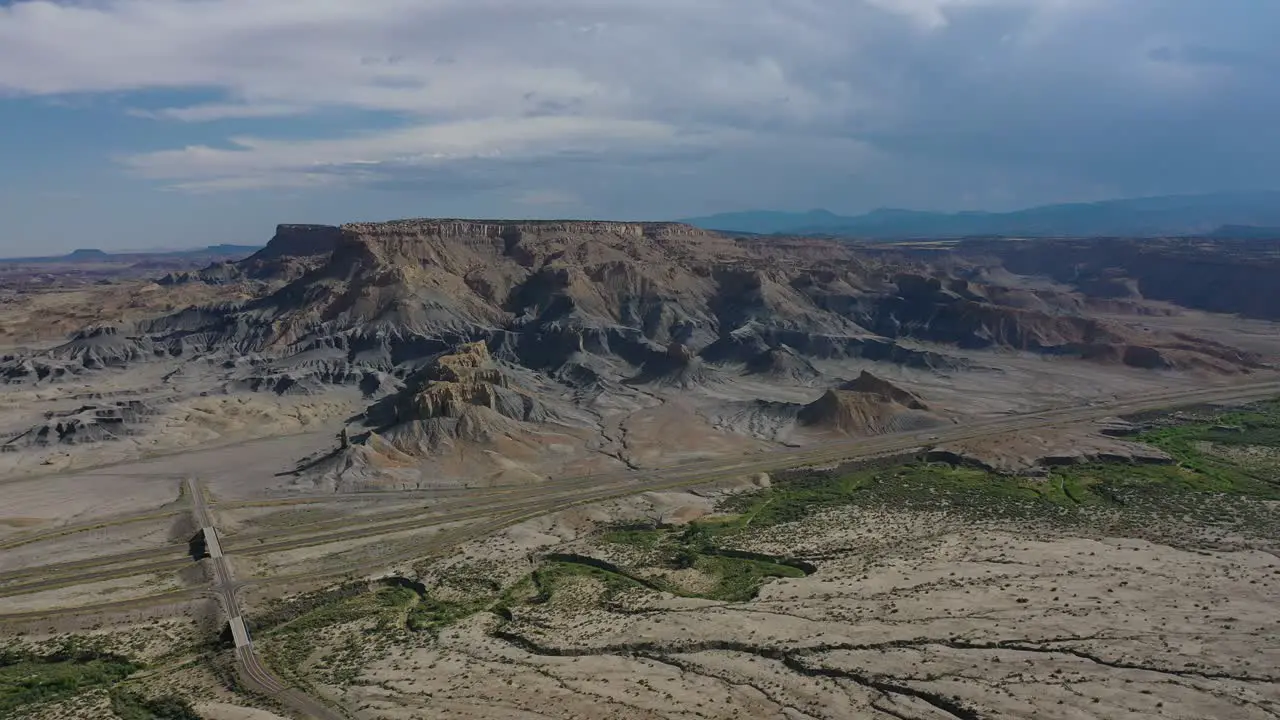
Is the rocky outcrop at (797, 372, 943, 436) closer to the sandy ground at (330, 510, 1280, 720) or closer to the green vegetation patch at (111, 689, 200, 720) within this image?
the sandy ground at (330, 510, 1280, 720)

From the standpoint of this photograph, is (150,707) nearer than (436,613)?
Yes

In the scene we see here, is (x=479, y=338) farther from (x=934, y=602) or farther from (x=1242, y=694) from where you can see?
(x=1242, y=694)

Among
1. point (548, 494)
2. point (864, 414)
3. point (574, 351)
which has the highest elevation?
point (574, 351)

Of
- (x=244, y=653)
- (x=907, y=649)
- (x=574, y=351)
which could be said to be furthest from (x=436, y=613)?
(x=574, y=351)

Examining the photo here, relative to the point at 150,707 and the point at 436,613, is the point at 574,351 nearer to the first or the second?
the point at 436,613

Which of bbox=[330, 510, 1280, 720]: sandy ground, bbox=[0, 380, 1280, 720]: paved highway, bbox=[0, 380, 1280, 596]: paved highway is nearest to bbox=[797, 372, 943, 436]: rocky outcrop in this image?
bbox=[0, 380, 1280, 596]: paved highway

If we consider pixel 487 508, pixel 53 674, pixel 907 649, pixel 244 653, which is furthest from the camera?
pixel 487 508

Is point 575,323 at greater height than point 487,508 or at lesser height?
greater

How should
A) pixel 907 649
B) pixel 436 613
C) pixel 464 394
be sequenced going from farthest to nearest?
pixel 464 394 → pixel 436 613 → pixel 907 649
